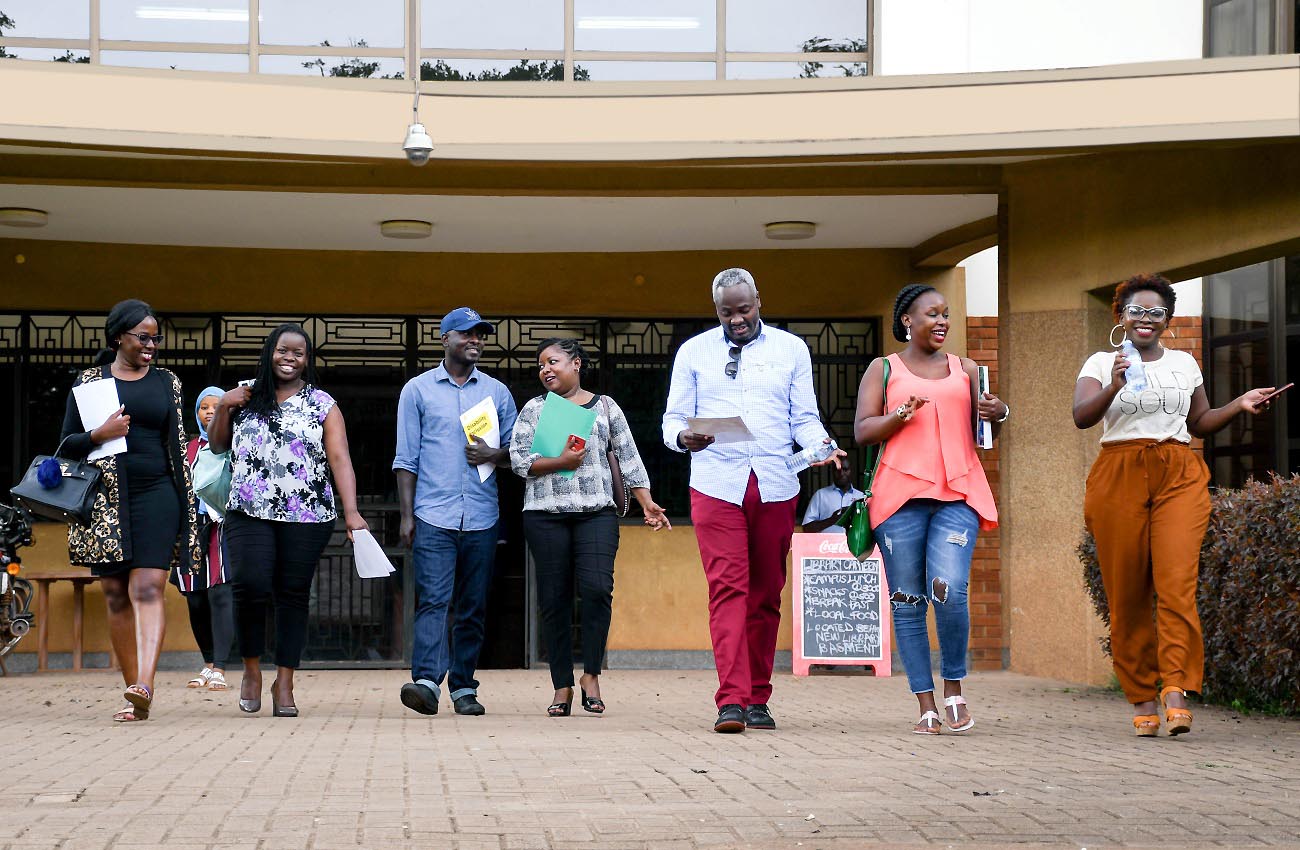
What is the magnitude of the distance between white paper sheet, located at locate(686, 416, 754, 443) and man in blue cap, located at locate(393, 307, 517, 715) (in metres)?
1.41

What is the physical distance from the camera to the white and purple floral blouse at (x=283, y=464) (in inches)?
324

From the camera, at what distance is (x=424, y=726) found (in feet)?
26.1

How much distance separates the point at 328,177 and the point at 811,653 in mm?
4649

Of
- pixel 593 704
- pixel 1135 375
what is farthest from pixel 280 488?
pixel 1135 375

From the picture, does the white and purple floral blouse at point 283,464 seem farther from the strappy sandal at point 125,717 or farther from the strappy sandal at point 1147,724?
the strappy sandal at point 1147,724

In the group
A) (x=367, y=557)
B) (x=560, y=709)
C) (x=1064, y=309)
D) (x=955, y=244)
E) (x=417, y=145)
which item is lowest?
(x=560, y=709)

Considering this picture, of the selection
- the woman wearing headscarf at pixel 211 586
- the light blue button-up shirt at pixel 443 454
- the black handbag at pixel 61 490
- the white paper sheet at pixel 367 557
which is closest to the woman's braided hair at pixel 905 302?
A: the light blue button-up shirt at pixel 443 454

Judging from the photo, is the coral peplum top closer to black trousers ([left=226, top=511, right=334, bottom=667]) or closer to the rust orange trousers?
the rust orange trousers

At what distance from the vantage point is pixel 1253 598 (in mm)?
8203

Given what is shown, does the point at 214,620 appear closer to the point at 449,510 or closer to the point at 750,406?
the point at 449,510

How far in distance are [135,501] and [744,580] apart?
285 cm

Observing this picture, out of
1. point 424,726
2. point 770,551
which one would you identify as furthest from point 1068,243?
point 424,726

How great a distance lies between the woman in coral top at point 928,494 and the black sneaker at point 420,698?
7.63ft

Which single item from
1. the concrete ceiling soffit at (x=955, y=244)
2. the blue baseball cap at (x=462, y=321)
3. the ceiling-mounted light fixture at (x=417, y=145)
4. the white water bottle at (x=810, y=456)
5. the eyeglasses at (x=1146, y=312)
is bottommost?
the white water bottle at (x=810, y=456)
